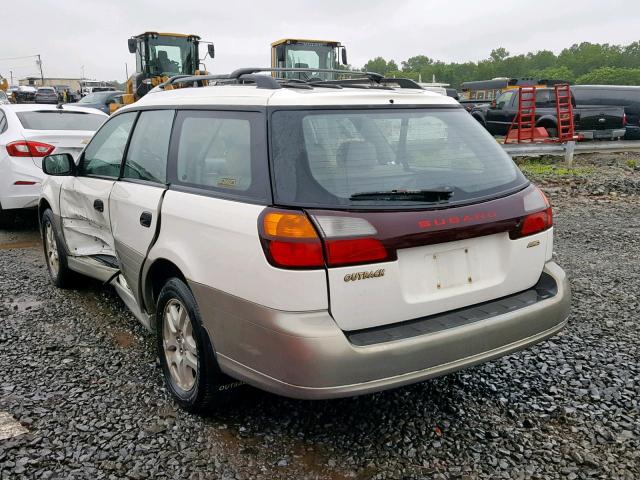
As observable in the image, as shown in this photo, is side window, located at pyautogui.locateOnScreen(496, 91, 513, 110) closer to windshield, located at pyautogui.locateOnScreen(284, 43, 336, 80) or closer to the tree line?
windshield, located at pyautogui.locateOnScreen(284, 43, 336, 80)

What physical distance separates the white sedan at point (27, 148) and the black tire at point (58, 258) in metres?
1.82

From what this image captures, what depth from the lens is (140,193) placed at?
3.53m

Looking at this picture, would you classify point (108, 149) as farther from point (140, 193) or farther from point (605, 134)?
point (605, 134)

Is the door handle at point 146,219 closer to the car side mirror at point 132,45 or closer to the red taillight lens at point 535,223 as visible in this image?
the red taillight lens at point 535,223

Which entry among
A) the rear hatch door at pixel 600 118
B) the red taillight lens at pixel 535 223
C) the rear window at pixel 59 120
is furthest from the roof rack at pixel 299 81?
the rear hatch door at pixel 600 118

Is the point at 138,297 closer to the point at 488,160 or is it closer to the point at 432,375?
the point at 432,375

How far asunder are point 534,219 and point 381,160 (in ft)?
2.94

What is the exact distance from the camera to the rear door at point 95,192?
4.07m

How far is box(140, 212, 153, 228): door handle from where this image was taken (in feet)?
10.9

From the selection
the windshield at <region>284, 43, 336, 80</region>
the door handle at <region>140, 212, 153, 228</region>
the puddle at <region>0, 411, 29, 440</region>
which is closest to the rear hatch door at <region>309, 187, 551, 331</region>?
the door handle at <region>140, 212, 153, 228</region>

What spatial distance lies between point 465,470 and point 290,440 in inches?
33.4

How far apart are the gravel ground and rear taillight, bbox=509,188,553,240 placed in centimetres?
98

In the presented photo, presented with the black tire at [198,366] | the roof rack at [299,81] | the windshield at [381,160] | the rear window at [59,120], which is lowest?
the black tire at [198,366]

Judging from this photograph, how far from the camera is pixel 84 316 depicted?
469 centimetres
